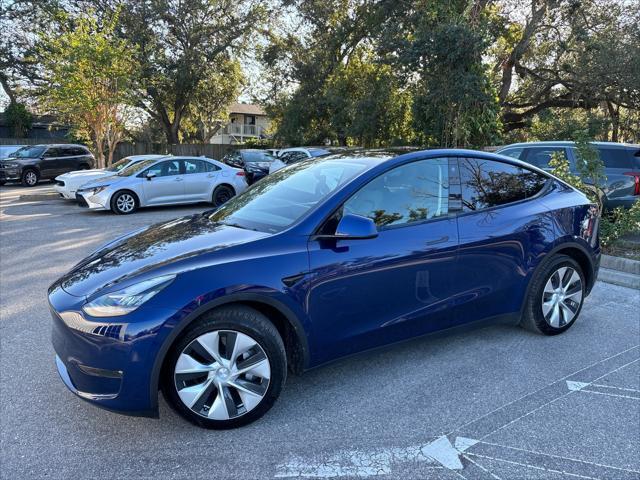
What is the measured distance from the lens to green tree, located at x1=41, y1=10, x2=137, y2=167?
15.6 m

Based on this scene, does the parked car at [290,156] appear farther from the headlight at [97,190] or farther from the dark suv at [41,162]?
the dark suv at [41,162]

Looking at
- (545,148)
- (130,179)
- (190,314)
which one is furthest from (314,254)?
(130,179)

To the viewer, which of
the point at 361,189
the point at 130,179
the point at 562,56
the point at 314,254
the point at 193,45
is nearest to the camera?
the point at 314,254

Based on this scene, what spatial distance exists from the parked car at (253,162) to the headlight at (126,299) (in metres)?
14.6

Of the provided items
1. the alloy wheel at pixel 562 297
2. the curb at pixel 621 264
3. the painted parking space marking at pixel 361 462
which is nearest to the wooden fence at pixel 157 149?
the curb at pixel 621 264

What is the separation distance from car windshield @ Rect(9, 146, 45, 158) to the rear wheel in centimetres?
1013

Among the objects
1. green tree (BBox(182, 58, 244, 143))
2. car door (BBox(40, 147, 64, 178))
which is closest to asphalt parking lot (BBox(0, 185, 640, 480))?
car door (BBox(40, 147, 64, 178))

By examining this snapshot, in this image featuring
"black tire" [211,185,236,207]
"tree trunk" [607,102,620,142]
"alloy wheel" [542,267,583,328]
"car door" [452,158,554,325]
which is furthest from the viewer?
"tree trunk" [607,102,620,142]

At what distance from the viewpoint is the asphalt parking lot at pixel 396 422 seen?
8.46ft

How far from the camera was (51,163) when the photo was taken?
64.2 ft

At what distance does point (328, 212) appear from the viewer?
318cm

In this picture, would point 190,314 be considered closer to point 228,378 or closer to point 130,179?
point 228,378

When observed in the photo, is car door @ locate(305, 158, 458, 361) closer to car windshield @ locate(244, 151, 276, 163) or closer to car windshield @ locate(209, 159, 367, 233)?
car windshield @ locate(209, 159, 367, 233)

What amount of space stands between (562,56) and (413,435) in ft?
76.9
